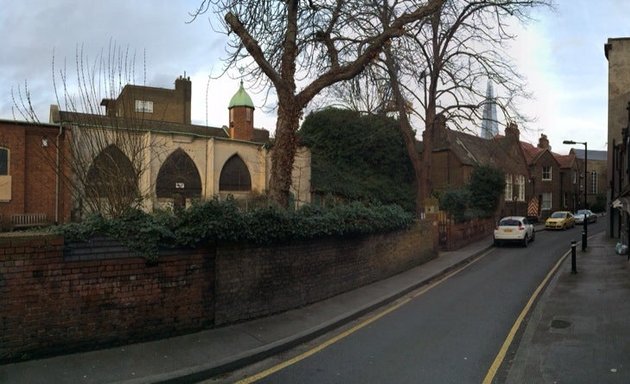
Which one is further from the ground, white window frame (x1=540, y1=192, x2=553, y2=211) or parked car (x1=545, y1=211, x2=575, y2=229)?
white window frame (x1=540, y1=192, x2=553, y2=211)

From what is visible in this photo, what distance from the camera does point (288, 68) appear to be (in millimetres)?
12266

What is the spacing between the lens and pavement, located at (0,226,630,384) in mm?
6258

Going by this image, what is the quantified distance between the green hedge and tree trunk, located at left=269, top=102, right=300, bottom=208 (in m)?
1.13

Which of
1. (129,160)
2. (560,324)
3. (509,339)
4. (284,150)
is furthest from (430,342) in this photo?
(129,160)

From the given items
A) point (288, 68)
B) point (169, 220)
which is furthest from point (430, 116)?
point (169, 220)

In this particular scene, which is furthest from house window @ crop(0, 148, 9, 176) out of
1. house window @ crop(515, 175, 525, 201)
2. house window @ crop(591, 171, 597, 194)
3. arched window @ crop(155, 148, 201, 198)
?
house window @ crop(591, 171, 597, 194)

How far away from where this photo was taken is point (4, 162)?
28.2 meters

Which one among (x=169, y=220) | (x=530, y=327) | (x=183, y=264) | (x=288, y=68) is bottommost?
(x=530, y=327)

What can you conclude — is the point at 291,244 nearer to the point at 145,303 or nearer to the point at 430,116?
the point at 145,303

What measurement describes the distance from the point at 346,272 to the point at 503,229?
18.8 meters

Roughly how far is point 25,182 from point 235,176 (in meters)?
15.0

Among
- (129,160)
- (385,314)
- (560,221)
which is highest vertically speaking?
(129,160)

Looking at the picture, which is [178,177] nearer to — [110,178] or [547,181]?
[110,178]

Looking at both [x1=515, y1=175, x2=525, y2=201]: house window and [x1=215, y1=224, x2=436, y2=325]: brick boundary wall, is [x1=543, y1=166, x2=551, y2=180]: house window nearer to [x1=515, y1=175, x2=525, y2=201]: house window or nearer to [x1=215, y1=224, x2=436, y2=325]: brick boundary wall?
[x1=515, y1=175, x2=525, y2=201]: house window
